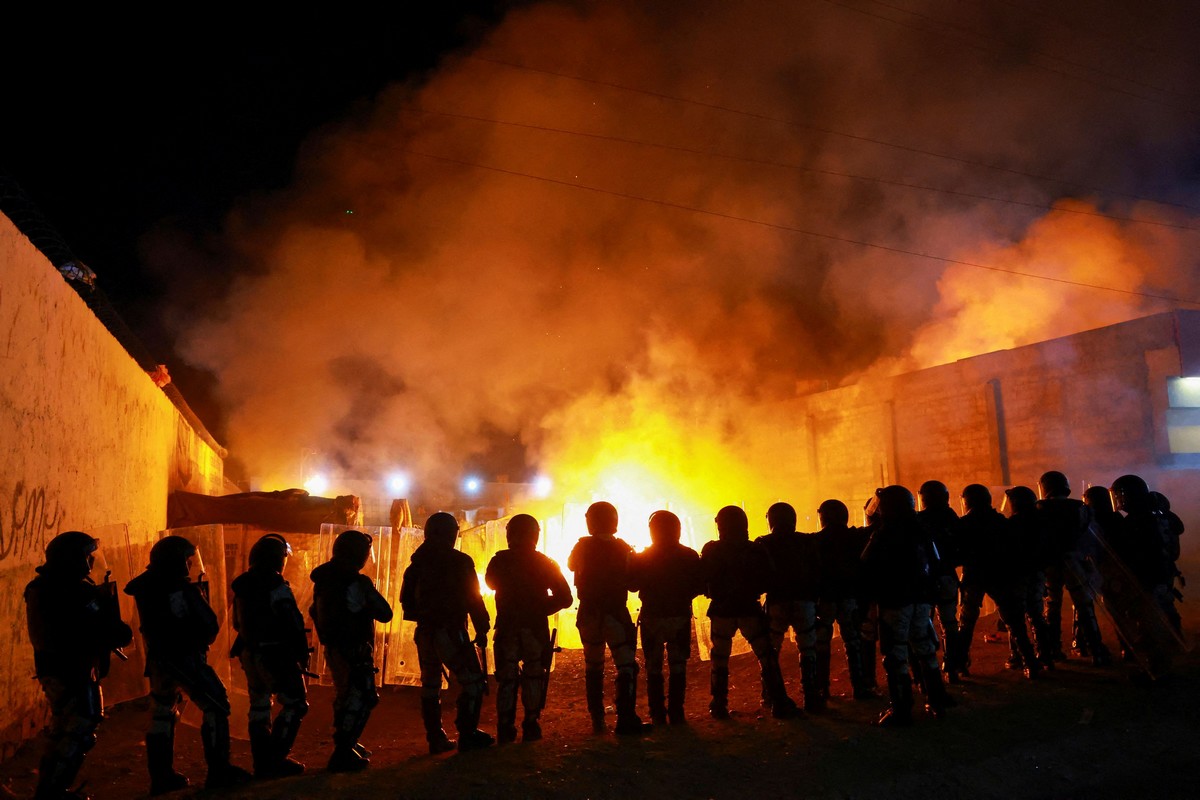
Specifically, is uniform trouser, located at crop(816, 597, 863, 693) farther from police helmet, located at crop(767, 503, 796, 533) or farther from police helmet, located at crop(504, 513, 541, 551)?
police helmet, located at crop(504, 513, 541, 551)

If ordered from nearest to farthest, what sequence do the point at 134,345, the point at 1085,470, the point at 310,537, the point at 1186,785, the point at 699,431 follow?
the point at 1186,785 → the point at 134,345 → the point at 310,537 → the point at 1085,470 → the point at 699,431

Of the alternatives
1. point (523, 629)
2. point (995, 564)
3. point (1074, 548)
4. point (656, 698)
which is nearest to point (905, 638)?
point (995, 564)

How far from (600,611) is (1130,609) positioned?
4736 millimetres

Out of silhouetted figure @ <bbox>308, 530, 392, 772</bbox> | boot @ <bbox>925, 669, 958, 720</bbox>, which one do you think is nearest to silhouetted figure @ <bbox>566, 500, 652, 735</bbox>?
silhouetted figure @ <bbox>308, 530, 392, 772</bbox>

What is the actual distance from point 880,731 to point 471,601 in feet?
10.1

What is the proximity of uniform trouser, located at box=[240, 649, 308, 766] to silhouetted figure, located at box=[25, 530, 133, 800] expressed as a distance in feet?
2.69

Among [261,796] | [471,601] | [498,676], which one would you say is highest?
[471,601]


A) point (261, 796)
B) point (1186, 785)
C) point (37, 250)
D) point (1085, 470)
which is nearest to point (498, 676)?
point (261, 796)

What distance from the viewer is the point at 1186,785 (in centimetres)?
483

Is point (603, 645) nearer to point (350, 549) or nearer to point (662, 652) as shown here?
point (662, 652)

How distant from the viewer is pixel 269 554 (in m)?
4.99

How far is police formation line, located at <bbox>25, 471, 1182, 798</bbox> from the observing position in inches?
182

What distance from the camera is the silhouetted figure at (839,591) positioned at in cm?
644

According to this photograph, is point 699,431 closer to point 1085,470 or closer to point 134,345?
point 1085,470
